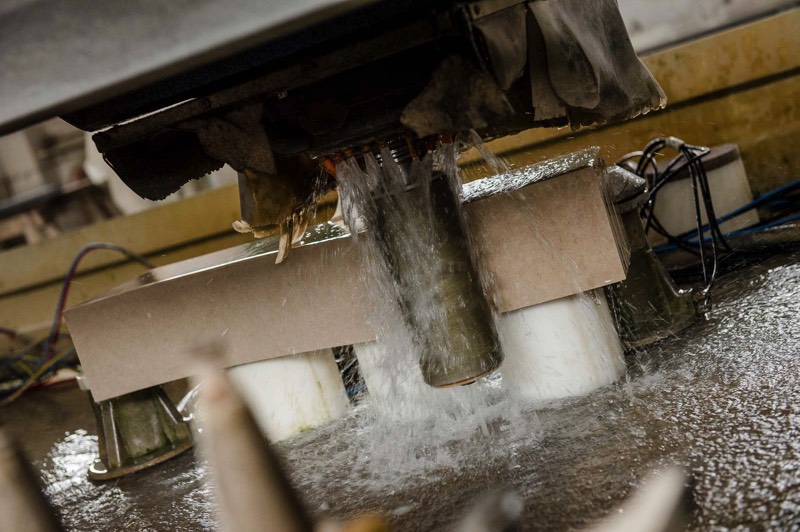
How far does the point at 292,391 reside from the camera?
2227 mm

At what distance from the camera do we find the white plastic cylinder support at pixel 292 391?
220 cm

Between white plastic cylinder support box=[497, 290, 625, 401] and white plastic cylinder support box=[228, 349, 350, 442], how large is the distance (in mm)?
615

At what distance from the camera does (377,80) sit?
63.6 inches

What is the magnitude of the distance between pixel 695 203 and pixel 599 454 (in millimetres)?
1538

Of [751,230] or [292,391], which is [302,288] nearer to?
[292,391]

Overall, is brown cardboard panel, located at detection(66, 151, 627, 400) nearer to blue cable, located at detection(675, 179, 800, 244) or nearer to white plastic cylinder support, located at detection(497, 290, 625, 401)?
white plastic cylinder support, located at detection(497, 290, 625, 401)

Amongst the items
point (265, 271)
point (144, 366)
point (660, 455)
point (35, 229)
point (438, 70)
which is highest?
point (35, 229)

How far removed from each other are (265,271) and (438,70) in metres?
0.95

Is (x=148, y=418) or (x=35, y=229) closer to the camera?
(x=148, y=418)

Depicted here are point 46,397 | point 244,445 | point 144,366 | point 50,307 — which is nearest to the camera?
point 244,445

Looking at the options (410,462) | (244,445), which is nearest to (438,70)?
(244,445)

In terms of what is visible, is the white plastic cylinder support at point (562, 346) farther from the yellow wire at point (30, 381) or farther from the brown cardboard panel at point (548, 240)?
the yellow wire at point (30, 381)

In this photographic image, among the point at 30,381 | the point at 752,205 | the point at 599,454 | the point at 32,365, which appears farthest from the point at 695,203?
the point at 32,365

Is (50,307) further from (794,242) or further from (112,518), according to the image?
(794,242)
